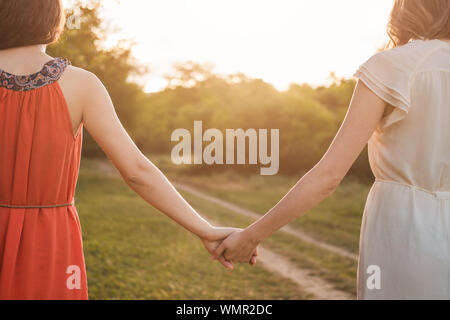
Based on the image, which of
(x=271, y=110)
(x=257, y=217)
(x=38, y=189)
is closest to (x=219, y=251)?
(x=38, y=189)

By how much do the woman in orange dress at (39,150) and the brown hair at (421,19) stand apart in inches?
49.2

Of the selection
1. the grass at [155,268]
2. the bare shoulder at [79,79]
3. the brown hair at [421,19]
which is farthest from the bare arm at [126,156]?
the grass at [155,268]

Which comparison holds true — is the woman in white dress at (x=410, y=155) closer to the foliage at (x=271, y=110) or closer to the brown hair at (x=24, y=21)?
the brown hair at (x=24, y=21)

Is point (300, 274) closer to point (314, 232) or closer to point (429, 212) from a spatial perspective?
point (314, 232)

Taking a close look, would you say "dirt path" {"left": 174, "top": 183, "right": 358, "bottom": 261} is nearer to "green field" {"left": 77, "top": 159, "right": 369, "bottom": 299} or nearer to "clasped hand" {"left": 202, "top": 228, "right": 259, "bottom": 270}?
"green field" {"left": 77, "top": 159, "right": 369, "bottom": 299}

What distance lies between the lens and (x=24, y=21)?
5.97 feet

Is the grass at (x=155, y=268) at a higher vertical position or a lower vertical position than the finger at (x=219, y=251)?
lower

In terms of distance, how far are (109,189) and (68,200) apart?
14027 mm

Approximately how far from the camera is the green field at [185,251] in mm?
6297

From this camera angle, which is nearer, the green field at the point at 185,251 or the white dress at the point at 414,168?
the white dress at the point at 414,168

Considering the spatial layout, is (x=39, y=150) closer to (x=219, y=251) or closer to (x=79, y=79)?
(x=79, y=79)

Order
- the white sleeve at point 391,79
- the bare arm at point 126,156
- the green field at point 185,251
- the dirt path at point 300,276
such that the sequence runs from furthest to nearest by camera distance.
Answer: the green field at point 185,251 → the dirt path at point 300,276 → the bare arm at point 126,156 → the white sleeve at point 391,79

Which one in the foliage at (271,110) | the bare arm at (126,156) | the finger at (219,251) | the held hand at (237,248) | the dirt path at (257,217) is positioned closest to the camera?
the bare arm at (126,156)
